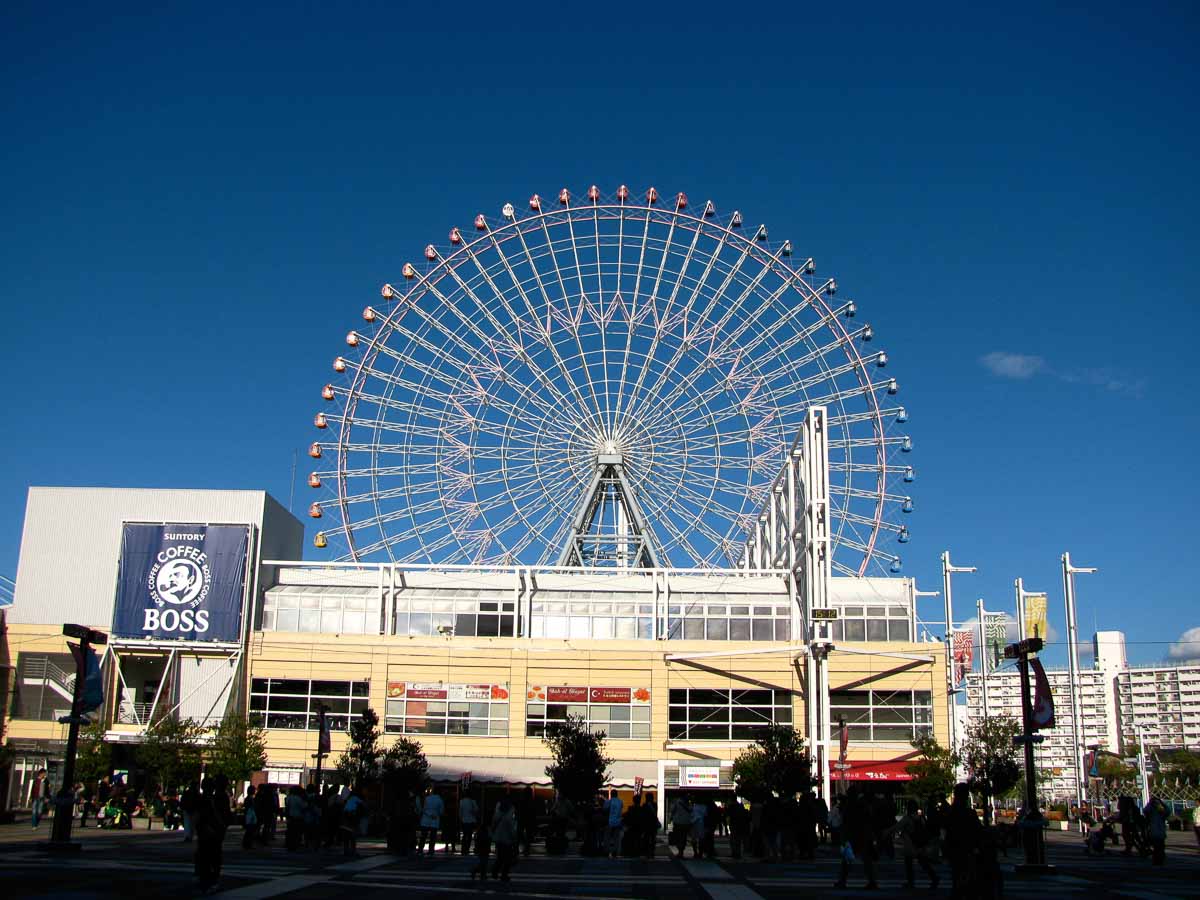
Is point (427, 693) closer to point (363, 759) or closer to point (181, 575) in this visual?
point (181, 575)

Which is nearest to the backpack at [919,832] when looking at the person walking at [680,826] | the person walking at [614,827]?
the person walking at [680,826]

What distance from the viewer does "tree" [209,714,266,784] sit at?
58.0 meters

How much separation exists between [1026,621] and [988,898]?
64321 mm

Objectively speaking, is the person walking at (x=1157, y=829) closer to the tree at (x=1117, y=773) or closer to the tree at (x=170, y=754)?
the tree at (x=170, y=754)

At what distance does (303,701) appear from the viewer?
67.4m

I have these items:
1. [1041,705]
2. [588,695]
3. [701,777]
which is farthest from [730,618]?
[1041,705]

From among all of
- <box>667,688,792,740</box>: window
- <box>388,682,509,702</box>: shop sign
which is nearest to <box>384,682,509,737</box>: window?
<box>388,682,509,702</box>: shop sign

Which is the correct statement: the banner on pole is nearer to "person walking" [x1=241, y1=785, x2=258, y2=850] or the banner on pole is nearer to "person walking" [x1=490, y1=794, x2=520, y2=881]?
"person walking" [x1=490, y1=794, x2=520, y2=881]

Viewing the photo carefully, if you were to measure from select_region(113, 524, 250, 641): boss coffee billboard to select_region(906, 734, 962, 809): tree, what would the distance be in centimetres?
3691

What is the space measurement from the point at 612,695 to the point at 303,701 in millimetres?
16940

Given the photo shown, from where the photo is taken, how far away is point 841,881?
82.2 feet

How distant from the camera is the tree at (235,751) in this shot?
58.0 m

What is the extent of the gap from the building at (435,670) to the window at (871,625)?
82 millimetres

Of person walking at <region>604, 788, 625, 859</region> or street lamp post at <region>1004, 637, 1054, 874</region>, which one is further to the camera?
person walking at <region>604, 788, 625, 859</region>
